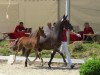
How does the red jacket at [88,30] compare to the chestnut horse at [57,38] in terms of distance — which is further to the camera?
the red jacket at [88,30]

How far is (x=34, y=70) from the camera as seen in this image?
17.4m

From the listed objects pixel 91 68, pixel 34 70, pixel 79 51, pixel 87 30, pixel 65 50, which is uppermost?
pixel 91 68

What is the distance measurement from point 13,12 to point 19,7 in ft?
1.50

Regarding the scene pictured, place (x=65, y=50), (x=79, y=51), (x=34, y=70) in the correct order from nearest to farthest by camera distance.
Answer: (x=34, y=70) → (x=65, y=50) → (x=79, y=51)

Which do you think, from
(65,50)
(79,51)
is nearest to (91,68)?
(65,50)

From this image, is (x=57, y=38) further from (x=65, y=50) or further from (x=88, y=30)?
(x=88, y=30)

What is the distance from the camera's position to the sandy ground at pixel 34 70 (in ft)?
54.3

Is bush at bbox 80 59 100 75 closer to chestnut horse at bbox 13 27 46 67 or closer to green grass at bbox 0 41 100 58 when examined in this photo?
chestnut horse at bbox 13 27 46 67

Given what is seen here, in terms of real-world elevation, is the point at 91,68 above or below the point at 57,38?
above

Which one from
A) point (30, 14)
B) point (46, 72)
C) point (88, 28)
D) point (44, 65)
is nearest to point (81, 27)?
point (88, 28)

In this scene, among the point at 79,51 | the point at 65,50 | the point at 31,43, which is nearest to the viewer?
the point at 65,50

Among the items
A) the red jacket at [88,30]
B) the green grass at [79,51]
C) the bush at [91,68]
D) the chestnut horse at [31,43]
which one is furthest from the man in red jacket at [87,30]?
the bush at [91,68]

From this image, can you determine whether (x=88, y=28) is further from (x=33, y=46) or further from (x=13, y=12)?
(x=33, y=46)

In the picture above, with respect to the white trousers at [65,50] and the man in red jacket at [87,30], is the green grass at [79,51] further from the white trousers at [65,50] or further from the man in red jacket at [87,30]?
the white trousers at [65,50]
